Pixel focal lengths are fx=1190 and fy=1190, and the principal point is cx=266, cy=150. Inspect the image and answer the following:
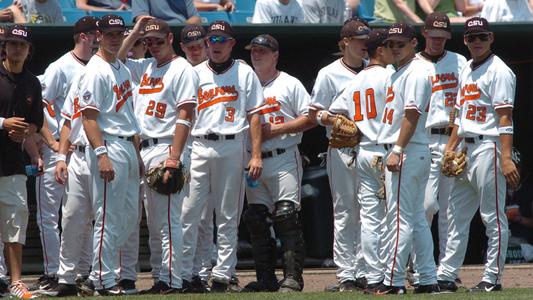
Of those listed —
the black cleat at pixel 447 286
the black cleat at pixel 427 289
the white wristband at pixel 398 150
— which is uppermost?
the white wristband at pixel 398 150

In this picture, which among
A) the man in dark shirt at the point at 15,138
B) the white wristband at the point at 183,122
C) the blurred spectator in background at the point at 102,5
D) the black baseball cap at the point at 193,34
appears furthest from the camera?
the blurred spectator in background at the point at 102,5

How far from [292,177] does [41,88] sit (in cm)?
174

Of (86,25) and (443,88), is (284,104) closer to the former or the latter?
(443,88)

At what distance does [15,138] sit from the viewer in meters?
7.16

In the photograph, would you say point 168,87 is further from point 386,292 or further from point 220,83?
point 386,292

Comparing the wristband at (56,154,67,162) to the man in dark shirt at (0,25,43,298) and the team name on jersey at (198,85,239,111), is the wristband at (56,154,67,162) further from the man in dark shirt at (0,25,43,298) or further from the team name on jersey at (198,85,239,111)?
the team name on jersey at (198,85,239,111)

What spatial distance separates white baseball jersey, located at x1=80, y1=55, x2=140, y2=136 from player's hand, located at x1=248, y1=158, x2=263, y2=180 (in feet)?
2.95

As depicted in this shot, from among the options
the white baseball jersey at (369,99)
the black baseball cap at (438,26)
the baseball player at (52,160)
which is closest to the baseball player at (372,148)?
the white baseball jersey at (369,99)

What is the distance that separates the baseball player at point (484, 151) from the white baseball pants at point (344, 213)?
672 mm

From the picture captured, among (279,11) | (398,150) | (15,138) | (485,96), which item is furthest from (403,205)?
(279,11)

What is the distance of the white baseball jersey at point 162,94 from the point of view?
764 centimetres

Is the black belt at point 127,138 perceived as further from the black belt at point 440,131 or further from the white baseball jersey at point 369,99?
the black belt at point 440,131

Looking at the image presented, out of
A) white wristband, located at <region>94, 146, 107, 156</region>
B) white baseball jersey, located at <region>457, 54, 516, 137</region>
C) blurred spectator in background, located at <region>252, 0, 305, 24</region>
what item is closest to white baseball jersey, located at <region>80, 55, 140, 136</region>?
white wristband, located at <region>94, 146, 107, 156</region>

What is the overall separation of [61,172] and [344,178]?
1.90m
